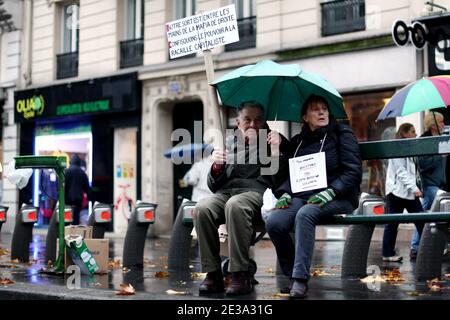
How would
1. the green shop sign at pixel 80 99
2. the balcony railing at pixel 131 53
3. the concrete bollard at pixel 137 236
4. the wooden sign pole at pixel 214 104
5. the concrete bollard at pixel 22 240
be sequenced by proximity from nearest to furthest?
the wooden sign pole at pixel 214 104 < the concrete bollard at pixel 137 236 < the concrete bollard at pixel 22 240 < the green shop sign at pixel 80 99 < the balcony railing at pixel 131 53

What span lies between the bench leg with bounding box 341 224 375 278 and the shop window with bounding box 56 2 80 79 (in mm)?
15639

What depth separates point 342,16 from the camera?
53.5 ft

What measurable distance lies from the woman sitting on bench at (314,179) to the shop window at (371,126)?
949cm

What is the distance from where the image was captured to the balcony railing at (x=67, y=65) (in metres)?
22.3

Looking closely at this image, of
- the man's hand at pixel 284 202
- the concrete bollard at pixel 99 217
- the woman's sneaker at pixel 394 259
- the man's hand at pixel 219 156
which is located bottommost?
the woman's sneaker at pixel 394 259

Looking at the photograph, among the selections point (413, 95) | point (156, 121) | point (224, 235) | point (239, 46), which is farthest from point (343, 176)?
point (156, 121)

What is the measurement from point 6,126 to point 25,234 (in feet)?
46.0

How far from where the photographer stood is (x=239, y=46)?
712 inches

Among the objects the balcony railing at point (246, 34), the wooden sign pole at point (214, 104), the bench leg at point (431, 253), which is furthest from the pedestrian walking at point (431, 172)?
the balcony railing at point (246, 34)

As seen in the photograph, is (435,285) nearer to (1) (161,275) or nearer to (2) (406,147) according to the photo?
(2) (406,147)

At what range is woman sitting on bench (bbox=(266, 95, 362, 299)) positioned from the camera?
19.8 feet

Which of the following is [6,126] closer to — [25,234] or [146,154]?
[146,154]

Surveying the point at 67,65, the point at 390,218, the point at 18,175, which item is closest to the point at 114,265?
the point at 18,175

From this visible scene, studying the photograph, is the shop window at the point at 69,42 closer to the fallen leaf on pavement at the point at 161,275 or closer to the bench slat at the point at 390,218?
the fallen leaf on pavement at the point at 161,275
